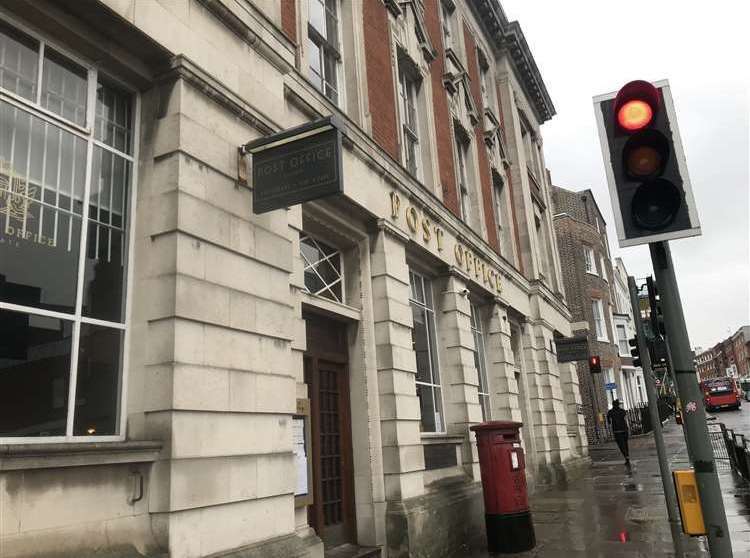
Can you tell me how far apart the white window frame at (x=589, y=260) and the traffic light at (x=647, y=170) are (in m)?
35.4

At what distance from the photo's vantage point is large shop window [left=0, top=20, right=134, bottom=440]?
400 cm

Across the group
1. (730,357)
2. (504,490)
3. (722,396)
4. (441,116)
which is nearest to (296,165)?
(504,490)

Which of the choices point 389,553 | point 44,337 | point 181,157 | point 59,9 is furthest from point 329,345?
point 59,9

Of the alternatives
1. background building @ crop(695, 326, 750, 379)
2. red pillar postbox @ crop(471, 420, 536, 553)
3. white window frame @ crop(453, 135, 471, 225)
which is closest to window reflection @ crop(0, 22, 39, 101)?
red pillar postbox @ crop(471, 420, 536, 553)

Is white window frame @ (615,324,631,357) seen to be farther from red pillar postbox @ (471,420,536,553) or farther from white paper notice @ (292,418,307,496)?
white paper notice @ (292,418,307,496)

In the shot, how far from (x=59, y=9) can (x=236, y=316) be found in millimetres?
2747

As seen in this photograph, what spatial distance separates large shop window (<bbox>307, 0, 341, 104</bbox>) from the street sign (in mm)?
12651

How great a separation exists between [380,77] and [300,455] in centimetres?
680

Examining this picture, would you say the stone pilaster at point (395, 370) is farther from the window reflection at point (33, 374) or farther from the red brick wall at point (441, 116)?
the window reflection at point (33, 374)

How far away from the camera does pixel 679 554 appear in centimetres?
693

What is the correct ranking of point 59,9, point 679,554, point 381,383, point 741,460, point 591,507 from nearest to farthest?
point 59,9, point 679,554, point 381,383, point 591,507, point 741,460

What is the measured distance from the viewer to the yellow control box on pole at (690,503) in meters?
3.56

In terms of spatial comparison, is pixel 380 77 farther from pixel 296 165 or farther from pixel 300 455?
pixel 300 455

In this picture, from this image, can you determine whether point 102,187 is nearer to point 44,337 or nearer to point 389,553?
point 44,337
